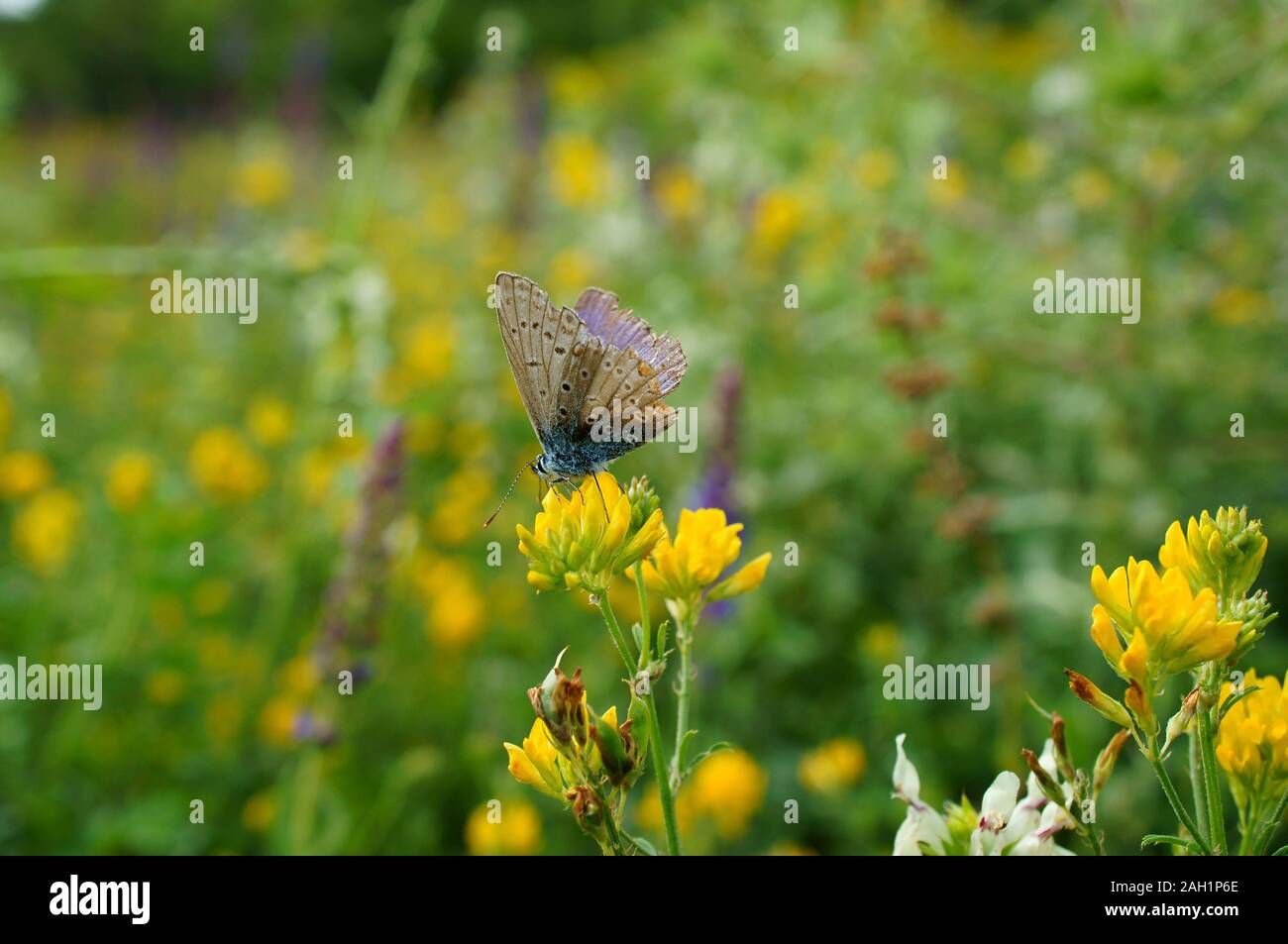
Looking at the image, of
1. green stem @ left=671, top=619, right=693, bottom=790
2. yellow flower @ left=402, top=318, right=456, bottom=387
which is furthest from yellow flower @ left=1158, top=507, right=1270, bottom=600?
yellow flower @ left=402, top=318, right=456, bottom=387

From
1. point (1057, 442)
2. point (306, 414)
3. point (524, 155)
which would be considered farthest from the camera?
point (524, 155)

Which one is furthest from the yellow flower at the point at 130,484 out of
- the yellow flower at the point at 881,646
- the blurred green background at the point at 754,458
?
the yellow flower at the point at 881,646

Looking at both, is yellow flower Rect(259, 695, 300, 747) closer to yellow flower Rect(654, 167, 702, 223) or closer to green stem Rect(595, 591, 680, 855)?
green stem Rect(595, 591, 680, 855)

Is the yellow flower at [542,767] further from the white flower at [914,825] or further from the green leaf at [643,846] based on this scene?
the white flower at [914,825]

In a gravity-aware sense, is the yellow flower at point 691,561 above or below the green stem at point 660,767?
above

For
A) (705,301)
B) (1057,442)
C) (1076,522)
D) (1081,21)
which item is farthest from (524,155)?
(1076,522)

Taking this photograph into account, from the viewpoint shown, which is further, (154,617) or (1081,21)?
(1081,21)
